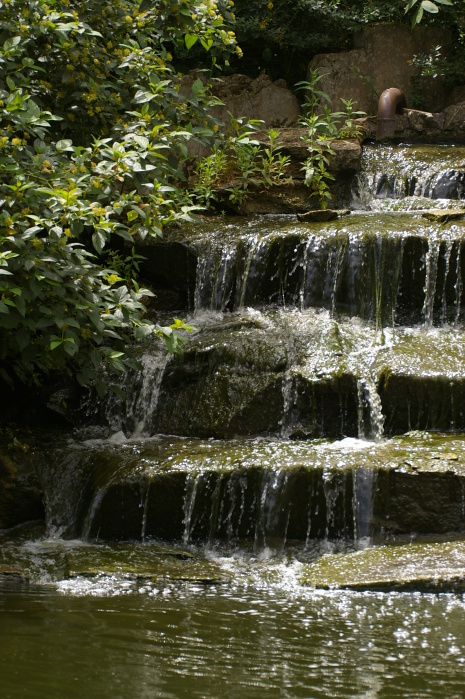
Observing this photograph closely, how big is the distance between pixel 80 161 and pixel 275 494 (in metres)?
2.59

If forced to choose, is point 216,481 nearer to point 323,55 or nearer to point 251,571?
point 251,571

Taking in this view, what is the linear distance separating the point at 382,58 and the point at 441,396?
6941mm

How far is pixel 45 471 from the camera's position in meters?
6.50

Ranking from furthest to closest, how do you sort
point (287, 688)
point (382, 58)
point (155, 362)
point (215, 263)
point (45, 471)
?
point (382, 58) → point (215, 263) → point (155, 362) → point (45, 471) → point (287, 688)

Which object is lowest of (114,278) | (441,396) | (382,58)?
(441,396)

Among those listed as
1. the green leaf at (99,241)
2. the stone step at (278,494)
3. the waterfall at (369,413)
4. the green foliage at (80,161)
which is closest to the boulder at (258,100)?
the green foliage at (80,161)

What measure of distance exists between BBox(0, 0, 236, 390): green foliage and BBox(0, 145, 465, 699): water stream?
0.80m

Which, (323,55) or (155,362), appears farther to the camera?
(323,55)

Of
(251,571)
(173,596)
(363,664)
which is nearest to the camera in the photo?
(363,664)

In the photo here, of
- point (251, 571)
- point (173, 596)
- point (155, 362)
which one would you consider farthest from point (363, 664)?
point (155, 362)

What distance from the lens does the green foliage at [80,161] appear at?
5.66 metres

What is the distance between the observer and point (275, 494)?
5902mm

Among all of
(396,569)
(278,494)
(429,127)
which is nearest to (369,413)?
(278,494)

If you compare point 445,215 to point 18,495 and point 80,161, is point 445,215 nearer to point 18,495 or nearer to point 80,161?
point 80,161
